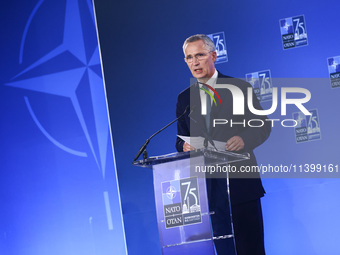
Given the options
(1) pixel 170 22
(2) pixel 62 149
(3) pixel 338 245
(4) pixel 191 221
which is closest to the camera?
(4) pixel 191 221

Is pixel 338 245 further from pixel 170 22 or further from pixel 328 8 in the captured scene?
pixel 170 22

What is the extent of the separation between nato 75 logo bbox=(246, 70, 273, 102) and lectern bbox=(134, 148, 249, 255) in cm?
150

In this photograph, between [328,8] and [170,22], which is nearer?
[328,8]

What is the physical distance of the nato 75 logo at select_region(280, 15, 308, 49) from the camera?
3.52 m

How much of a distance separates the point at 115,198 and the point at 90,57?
129cm

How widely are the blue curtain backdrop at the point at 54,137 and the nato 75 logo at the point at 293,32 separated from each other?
163 cm

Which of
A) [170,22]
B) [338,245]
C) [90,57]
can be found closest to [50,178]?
[90,57]

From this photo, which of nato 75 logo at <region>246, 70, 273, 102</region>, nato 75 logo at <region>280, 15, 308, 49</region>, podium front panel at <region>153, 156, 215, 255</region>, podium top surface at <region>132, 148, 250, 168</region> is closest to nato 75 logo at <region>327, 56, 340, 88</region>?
nato 75 logo at <region>280, 15, 308, 49</region>

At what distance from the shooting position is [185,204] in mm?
2088

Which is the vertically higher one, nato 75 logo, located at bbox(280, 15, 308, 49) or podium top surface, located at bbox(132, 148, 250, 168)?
nato 75 logo, located at bbox(280, 15, 308, 49)

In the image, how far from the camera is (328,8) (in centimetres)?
350

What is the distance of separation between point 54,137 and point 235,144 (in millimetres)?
2184

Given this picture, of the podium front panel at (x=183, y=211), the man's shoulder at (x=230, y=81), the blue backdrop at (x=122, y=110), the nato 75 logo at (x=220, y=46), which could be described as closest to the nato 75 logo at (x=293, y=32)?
the blue backdrop at (x=122, y=110)

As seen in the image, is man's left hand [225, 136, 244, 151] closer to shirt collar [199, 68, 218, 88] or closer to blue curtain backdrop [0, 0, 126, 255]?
shirt collar [199, 68, 218, 88]
